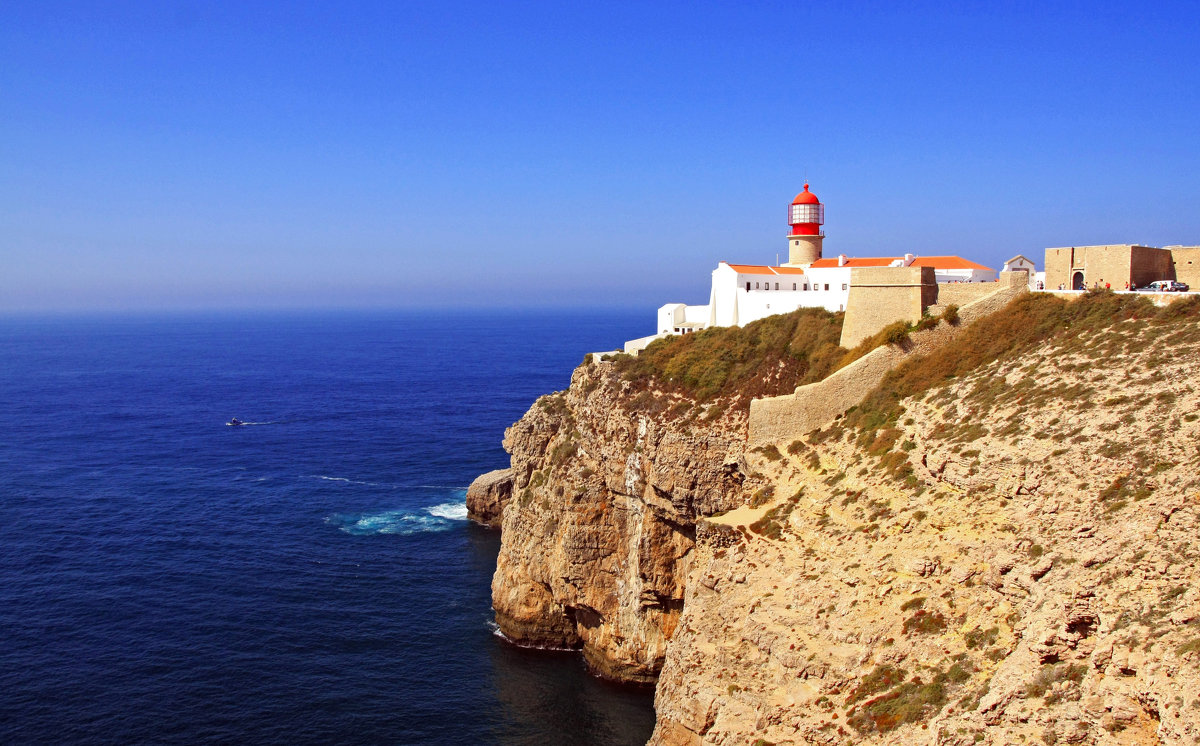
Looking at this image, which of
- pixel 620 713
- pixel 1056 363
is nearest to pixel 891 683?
pixel 1056 363

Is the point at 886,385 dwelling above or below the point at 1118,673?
above

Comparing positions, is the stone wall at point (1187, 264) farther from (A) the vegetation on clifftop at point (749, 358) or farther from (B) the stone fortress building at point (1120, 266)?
(A) the vegetation on clifftop at point (749, 358)

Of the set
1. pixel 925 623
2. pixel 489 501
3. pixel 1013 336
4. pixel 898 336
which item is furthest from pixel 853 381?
pixel 489 501

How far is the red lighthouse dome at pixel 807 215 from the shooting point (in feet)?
174

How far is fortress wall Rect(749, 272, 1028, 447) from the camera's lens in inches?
1270

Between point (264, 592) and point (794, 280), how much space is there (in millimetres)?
36507

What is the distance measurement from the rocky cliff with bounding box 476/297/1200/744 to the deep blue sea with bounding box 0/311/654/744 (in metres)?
7.46

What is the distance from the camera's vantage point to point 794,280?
51.2m

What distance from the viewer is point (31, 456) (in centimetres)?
7012

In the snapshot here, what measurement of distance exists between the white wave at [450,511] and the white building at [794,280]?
18.2 metres

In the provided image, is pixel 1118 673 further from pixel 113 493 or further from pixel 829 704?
pixel 113 493

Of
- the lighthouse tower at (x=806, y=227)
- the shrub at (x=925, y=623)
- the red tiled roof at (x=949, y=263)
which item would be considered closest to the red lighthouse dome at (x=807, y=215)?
the lighthouse tower at (x=806, y=227)

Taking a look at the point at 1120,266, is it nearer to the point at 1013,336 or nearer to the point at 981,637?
the point at 1013,336

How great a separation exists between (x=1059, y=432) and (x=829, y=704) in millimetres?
10119
